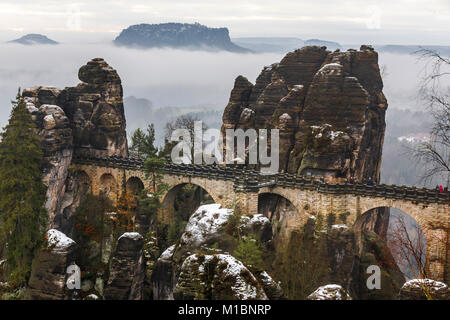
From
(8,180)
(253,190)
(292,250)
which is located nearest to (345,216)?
(292,250)

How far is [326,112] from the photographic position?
46438 mm

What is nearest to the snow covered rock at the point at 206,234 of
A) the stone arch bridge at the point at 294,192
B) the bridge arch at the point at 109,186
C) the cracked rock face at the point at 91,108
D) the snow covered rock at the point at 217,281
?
the stone arch bridge at the point at 294,192

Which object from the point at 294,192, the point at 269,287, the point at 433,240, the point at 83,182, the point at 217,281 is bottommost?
the point at 83,182

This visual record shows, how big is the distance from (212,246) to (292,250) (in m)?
7.28

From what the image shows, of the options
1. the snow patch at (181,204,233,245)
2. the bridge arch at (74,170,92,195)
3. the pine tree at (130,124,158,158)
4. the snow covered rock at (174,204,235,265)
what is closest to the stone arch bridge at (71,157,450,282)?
the bridge arch at (74,170,92,195)

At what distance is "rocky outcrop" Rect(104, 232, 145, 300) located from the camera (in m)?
42.6

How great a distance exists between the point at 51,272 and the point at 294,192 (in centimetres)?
2206

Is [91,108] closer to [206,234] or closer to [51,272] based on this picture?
[51,272]

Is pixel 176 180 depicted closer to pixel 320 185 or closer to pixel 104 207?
pixel 104 207

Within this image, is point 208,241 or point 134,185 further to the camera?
point 134,185

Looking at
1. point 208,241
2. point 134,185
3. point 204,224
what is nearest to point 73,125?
point 134,185

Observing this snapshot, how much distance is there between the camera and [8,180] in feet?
137

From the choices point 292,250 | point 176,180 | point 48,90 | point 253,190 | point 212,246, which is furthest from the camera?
point 48,90

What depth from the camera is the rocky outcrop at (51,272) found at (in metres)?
40.1
